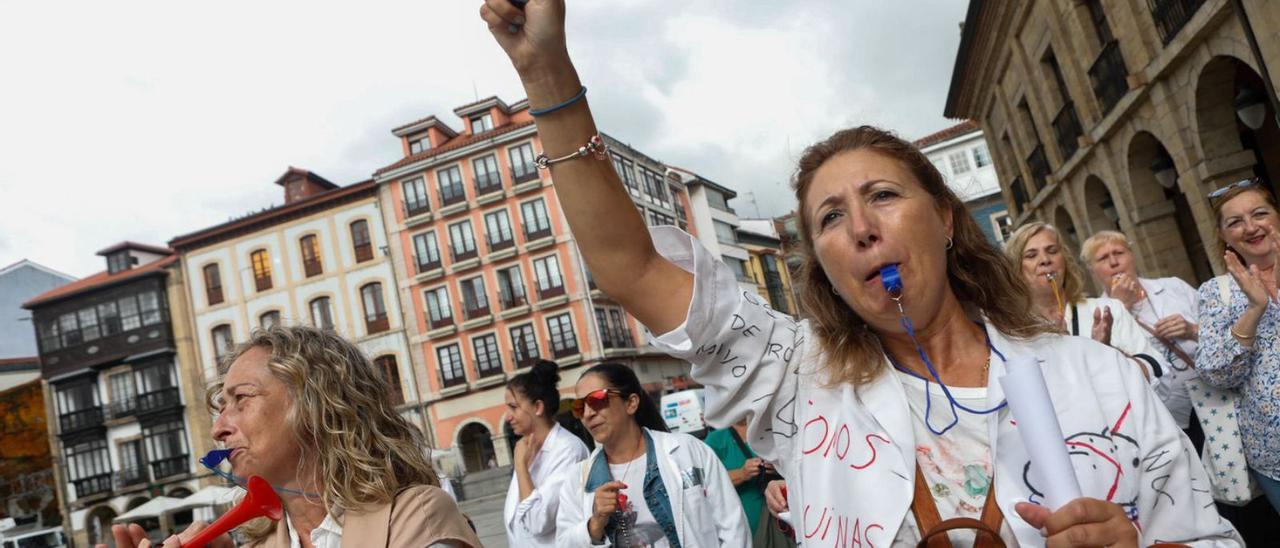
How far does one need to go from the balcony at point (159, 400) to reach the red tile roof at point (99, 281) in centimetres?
534

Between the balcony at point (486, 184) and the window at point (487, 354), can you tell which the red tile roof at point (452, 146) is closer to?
the balcony at point (486, 184)

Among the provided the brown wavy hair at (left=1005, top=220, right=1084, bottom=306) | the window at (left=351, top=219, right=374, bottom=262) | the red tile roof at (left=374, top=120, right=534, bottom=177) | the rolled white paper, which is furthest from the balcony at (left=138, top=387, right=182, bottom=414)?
the rolled white paper

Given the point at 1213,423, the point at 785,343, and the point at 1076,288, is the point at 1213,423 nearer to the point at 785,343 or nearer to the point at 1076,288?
the point at 1076,288

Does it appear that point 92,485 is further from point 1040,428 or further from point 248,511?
point 1040,428

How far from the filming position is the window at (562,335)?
36.4 m

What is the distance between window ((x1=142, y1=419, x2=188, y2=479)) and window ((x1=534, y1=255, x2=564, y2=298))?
1678 centimetres

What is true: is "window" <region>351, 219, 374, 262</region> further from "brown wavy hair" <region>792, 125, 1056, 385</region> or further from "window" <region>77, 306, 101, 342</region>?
"brown wavy hair" <region>792, 125, 1056, 385</region>

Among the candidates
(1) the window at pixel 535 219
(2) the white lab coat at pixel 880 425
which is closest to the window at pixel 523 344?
(1) the window at pixel 535 219

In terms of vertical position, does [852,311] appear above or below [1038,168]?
below

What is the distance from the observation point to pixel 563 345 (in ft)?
120

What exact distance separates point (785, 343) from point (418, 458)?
1.46m

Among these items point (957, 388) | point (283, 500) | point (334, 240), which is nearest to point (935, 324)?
point (957, 388)

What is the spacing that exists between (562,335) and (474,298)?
439cm

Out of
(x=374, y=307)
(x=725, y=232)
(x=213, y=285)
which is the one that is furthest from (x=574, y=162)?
(x=725, y=232)
